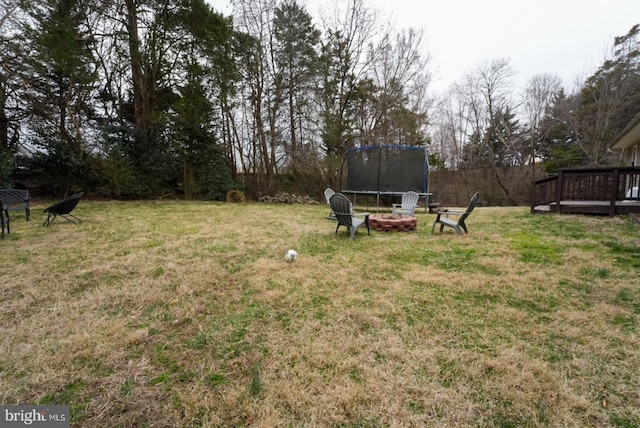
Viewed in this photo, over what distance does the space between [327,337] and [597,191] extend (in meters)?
7.27

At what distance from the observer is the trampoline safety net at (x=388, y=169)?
937 centimetres

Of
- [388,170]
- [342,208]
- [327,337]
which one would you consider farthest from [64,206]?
[388,170]

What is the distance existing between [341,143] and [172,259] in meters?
9.94

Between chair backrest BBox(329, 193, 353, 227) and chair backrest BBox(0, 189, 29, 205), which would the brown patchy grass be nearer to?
chair backrest BBox(329, 193, 353, 227)

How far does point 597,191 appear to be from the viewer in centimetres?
578

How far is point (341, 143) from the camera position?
12.2 metres

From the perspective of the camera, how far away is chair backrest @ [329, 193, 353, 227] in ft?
14.1

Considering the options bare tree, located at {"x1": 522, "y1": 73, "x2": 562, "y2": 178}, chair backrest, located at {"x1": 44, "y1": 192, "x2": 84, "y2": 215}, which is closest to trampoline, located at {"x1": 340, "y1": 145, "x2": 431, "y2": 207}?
chair backrest, located at {"x1": 44, "y1": 192, "x2": 84, "y2": 215}

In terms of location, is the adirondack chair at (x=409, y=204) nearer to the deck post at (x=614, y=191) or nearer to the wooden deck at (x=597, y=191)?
the wooden deck at (x=597, y=191)

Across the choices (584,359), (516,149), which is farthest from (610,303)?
(516,149)

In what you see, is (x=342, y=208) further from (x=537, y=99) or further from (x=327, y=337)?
(x=537, y=99)

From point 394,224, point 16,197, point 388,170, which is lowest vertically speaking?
point 394,224

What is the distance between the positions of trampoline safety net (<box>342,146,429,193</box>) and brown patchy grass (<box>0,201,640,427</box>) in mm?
5974

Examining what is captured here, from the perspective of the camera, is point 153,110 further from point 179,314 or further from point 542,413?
point 542,413
